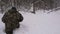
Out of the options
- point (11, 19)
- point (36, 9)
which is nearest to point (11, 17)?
point (11, 19)

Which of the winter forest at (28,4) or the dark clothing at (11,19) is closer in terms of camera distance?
the dark clothing at (11,19)

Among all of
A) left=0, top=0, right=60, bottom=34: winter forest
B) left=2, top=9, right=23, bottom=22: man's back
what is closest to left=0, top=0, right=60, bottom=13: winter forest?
left=0, top=0, right=60, bottom=34: winter forest

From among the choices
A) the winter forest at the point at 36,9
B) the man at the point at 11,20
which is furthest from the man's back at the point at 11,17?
the winter forest at the point at 36,9

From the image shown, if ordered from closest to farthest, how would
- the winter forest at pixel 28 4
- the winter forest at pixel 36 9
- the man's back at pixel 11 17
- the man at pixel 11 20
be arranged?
the man at pixel 11 20
the man's back at pixel 11 17
the winter forest at pixel 36 9
the winter forest at pixel 28 4

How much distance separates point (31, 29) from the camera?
18.9ft

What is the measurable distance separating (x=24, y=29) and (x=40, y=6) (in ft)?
20.8

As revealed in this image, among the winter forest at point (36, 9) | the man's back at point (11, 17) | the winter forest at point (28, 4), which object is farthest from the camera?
the winter forest at point (28, 4)

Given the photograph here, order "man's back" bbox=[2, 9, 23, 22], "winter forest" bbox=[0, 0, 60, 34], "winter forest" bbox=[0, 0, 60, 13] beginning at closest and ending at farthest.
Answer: "man's back" bbox=[2, 9, 23, 22] < "winter forest" bbox=[0, 0, 60, 34] < "winter forest" bbox=[0, 0, 60, 13]

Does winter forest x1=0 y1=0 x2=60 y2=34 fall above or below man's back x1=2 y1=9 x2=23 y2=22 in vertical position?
below

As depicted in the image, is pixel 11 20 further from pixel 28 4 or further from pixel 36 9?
pixel 28 4

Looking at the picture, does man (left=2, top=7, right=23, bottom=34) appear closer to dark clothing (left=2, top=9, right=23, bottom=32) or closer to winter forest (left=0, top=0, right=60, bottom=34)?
dark clothing (left=2, top=9, right=23, bottom=32)

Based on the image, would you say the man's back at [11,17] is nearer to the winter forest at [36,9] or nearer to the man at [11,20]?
the man at [11,20]

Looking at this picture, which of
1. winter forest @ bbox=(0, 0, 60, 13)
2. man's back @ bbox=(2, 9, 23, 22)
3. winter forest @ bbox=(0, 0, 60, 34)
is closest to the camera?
man's back @ bbox=(2, 9, 23, 22)

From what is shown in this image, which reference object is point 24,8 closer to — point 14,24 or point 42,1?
point 42,1
